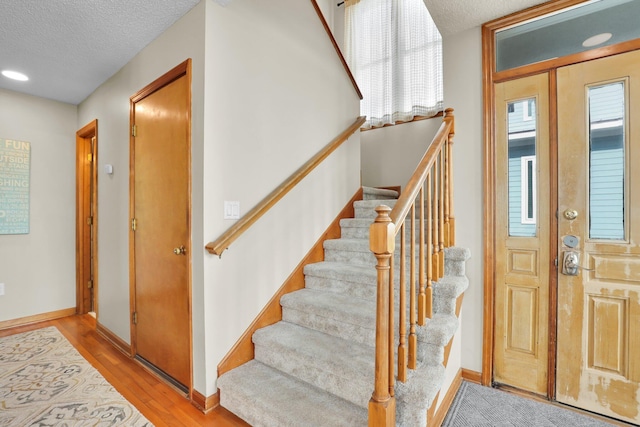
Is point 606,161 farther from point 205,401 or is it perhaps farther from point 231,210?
point 205,401

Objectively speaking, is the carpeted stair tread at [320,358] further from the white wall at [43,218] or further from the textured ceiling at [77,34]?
the white wall at [43,218]

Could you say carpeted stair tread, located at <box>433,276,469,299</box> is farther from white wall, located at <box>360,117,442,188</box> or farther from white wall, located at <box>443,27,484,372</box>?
white wall, located at <box>360,117,442,188</box>

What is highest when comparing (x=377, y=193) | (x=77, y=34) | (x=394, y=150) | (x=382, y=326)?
(x=77, y=34)

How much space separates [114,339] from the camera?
276 centimetres

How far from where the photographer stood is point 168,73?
2.07 meters

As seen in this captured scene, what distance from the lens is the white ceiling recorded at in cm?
187

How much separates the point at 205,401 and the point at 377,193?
2383mm

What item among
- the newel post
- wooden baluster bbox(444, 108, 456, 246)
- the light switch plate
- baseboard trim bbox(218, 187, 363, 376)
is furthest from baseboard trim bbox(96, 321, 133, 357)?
wooden baluster bbox(444, 108, 456, 246)

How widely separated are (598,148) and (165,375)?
10.6ft

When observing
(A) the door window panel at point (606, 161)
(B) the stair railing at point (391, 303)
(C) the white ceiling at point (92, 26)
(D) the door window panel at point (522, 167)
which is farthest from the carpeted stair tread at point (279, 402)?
(C) the white ceiling at point (92, 26)

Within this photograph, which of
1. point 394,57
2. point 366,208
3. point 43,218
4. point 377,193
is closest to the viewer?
point 366,208

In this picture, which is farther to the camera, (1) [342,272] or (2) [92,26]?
(1) [342,272]

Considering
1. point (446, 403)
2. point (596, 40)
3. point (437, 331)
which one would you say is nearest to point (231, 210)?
point (437, 331)

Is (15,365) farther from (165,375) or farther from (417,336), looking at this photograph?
(417,336)
